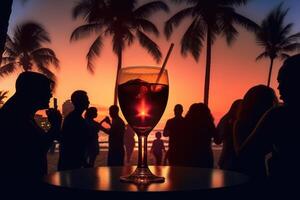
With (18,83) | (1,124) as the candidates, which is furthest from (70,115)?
(1,124)

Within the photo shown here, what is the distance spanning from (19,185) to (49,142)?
0.64 m

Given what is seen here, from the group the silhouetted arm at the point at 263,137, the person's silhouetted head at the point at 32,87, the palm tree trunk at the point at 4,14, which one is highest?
the palm tree trunk at the point at 4,14

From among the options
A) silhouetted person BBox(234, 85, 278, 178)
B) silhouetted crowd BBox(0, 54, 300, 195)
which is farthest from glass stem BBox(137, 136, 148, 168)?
silhouetted person BBox(234, 85, 278, 178)

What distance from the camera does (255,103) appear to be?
370cm

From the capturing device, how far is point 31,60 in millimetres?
34875

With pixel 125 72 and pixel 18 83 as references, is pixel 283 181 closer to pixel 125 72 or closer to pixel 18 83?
pixel 125 72

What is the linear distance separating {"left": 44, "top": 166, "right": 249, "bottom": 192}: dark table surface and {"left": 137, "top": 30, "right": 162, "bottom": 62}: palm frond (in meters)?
26.2

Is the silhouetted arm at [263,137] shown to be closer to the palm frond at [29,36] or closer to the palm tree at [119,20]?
the palm tree at [119,20]

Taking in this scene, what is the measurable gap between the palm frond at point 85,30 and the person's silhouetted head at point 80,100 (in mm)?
24080

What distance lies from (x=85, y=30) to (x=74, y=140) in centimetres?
2494

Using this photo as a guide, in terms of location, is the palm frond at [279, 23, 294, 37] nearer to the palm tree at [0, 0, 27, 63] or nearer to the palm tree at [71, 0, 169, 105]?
the palm tree at [71, 0, 169, 105]

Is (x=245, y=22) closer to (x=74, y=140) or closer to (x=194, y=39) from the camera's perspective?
(x=194, y=39)

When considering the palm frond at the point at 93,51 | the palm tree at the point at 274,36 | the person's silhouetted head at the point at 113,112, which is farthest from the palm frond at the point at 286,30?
the person's silhouetted head at the point at 113,112

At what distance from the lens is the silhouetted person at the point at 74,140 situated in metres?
4.63
